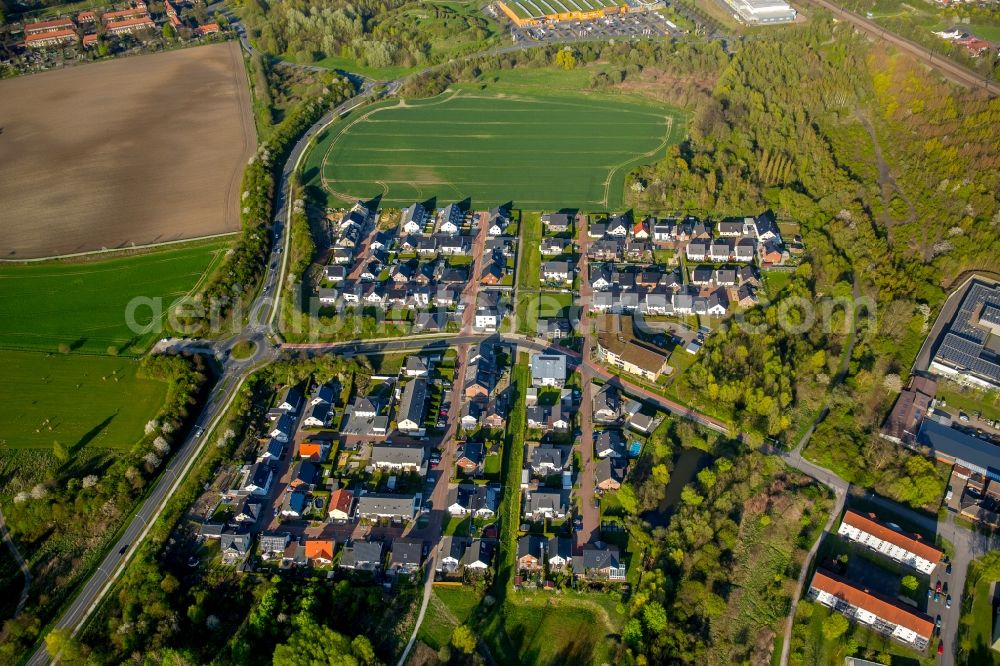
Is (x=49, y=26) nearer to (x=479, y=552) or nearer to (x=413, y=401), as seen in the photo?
(x=413, y=401)

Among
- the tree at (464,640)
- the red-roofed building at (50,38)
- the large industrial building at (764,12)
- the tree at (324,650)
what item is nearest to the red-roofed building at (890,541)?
the tree at (464,640)

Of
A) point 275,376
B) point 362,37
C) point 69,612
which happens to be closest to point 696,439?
point 275,376

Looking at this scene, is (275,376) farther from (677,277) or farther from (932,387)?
(932,387)

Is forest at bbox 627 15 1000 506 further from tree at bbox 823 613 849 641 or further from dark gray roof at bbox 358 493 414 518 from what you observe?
dark gray roof at bbox 358 493 414 518

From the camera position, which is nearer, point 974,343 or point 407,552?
point 407,552

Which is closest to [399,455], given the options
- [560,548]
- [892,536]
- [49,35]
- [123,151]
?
[560,548]

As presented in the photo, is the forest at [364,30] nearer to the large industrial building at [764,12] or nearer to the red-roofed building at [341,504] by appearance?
the large industrial building at [764,12]
